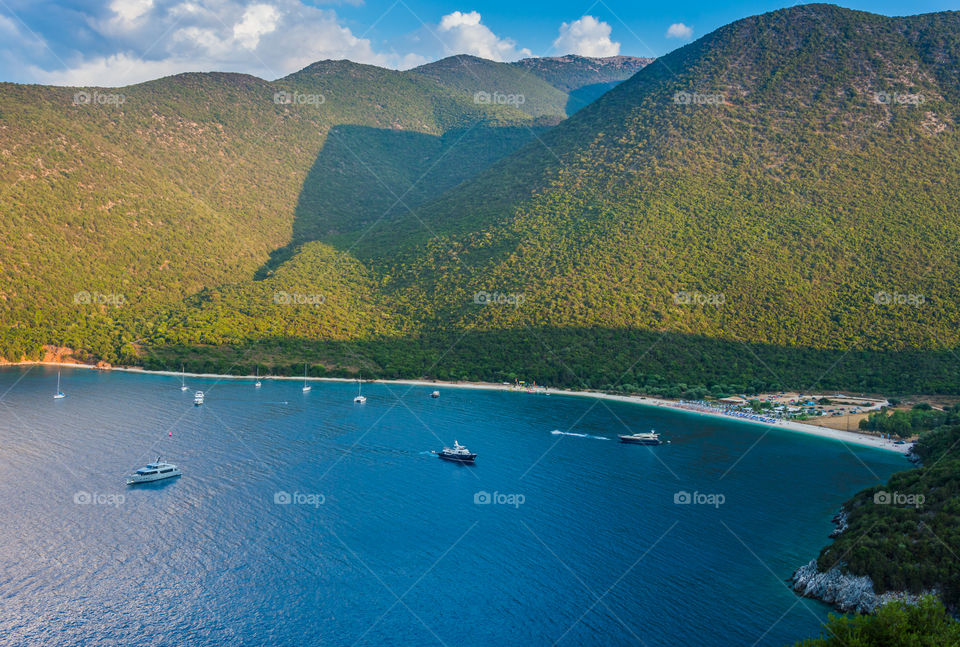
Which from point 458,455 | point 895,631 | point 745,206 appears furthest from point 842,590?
point 745,206

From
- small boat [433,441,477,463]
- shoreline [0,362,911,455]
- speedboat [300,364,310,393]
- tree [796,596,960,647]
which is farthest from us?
speedboat [300,364,310,393]

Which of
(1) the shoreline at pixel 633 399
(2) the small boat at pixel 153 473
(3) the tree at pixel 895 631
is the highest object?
(3) the tree at pixel 895 631

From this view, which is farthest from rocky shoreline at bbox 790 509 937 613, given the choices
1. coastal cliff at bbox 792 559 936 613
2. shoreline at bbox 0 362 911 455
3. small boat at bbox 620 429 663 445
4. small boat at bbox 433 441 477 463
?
shoreline at bbox 0 362 911 455

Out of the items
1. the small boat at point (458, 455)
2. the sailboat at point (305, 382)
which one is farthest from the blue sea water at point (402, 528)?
the sailboat at point (305, 382)

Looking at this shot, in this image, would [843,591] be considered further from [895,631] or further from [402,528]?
[402,528]

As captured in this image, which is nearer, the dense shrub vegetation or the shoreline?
the dense shrub vegetation

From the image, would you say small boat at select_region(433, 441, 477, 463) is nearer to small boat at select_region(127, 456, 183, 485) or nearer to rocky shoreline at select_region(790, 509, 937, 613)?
small boat at select_region(127, 456, 183, 485)

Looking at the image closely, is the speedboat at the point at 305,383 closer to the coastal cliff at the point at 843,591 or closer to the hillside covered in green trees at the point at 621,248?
the hillside covered in green trees at the point at 621,248
